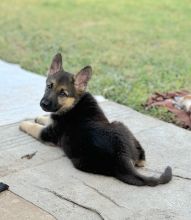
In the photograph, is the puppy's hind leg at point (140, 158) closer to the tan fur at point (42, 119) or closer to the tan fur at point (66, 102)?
the tan fur at point (66, 102)

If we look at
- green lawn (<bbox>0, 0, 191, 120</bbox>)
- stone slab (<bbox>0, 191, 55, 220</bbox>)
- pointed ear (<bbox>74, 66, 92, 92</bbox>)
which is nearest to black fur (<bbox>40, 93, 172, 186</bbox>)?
pointed ear (<bbox>74, 66, 92, 92</bbox>)

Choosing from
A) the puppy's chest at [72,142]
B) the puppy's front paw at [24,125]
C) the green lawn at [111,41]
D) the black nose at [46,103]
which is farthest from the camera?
the green lawn at [111,41]

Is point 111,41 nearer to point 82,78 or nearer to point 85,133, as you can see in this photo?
point 82,78

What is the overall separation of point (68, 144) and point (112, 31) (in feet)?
23.7

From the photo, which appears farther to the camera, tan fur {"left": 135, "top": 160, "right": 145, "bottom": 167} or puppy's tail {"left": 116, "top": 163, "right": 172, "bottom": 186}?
tan fur {"left": 135, "top": 160, "right": 145, "bottom": 167}

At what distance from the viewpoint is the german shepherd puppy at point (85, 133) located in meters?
4.95

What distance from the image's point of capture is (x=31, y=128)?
19.6ft

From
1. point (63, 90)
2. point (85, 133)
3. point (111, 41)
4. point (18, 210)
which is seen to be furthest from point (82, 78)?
point (111, 41)

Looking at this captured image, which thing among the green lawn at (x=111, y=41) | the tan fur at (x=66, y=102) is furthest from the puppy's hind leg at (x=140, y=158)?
the green lawn at (x=111, y=41)

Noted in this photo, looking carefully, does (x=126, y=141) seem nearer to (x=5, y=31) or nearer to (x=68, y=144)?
(x=68, y=144)

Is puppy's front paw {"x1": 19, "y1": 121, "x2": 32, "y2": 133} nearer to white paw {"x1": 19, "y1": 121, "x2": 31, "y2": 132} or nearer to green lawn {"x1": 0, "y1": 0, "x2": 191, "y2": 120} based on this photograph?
white paw {"x1": 19, "y1": 121, "x2": 31, "y2": 132}

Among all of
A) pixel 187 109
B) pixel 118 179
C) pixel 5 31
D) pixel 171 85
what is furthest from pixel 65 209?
pixel 5 31

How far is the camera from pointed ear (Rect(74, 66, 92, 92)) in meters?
5.62

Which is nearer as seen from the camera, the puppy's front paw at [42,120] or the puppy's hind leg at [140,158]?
the puppy's hind leg at [140,158]
